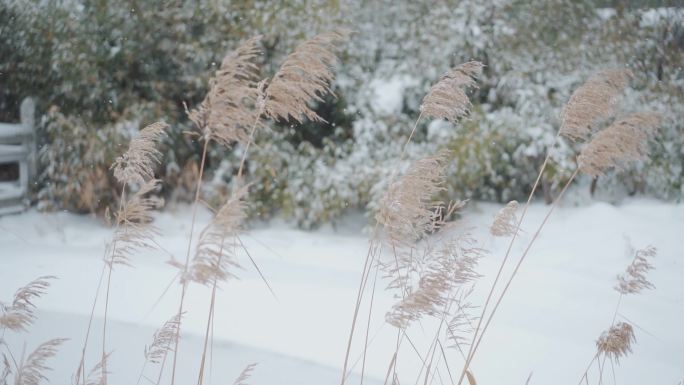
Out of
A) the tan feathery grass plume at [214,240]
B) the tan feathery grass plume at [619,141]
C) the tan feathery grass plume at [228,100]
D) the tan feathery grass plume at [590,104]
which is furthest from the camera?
the tan feathery grass plume at [590,104]

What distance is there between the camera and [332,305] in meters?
3.94

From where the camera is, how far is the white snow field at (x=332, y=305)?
324 cm

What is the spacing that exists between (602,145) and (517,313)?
77.5 inches

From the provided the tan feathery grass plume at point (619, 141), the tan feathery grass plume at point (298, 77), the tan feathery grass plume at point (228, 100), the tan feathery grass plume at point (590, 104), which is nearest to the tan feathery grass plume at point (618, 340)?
the tan feathery grass plume at point (619, 141)

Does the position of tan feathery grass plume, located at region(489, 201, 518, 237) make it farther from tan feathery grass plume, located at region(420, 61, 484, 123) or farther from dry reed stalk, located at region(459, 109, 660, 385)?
tan feathery grass plume, located at region(420, 61, 484, 123)

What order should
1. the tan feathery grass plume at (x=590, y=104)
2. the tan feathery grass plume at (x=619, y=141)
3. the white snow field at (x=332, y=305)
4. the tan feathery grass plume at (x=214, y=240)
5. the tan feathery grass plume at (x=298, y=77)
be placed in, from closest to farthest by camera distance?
the tan feathery grass plume at (x=214, y=240), the tan feathery grass plume at (x=298, y=77), the tan feathery grass plume at (x=619, y=141), the tan feathery grass plume at (x=590, y=104), the white snow field at (x=332, y=305)

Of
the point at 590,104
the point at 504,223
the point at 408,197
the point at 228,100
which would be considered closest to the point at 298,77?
the point at 228,100

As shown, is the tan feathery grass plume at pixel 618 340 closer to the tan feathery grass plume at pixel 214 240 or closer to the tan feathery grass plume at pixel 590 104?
the tan feathery grass plume at pixel 590 104

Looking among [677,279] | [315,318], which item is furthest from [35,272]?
[677,279]

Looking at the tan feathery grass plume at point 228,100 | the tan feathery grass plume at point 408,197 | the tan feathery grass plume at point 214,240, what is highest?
the tan feathery grass plume at point 228,100

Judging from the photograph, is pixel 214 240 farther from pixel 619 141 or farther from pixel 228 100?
pixel 619 141

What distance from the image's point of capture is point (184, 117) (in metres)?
6.16

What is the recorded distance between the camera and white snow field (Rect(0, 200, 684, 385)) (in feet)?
10.6

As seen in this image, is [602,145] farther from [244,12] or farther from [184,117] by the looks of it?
[184,117]
